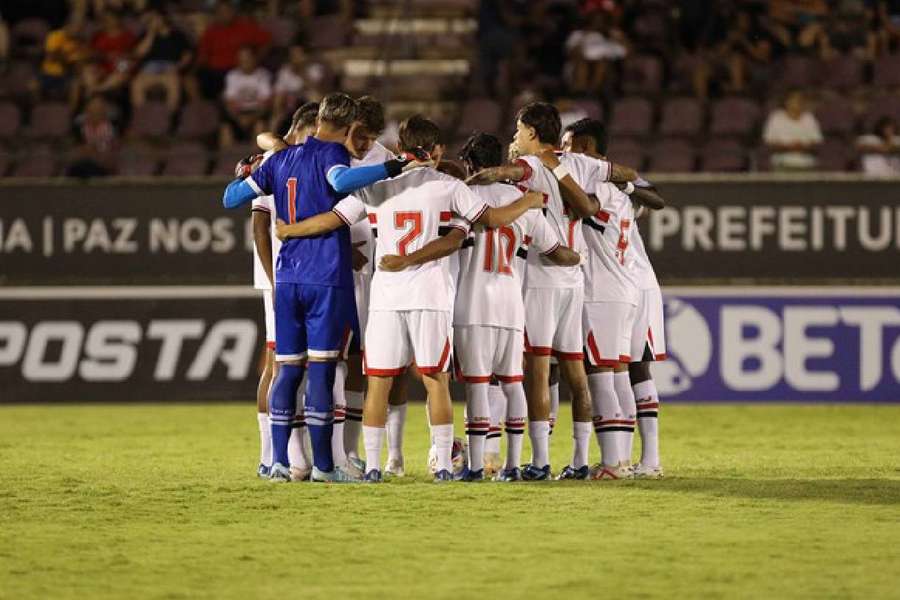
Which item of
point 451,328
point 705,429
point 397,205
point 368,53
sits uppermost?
point 368,53

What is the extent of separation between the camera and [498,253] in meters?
10.2

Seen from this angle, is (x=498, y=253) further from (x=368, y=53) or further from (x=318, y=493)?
(x=368, y=53)

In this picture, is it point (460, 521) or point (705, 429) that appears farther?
point (705, 429)

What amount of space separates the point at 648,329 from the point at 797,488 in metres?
1.39

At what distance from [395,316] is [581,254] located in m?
1.21

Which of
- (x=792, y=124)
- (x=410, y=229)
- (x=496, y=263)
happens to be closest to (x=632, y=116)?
(x=792, y=124)

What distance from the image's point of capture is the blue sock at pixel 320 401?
10.1 meters

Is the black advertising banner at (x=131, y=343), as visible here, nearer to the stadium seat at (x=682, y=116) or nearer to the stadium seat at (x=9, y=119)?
the stadium seat at (x=9, y=119)

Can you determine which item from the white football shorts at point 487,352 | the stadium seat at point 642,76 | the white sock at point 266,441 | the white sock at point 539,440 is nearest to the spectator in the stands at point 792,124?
the stadium seat at point 642,76

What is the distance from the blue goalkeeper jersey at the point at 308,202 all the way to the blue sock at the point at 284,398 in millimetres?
529

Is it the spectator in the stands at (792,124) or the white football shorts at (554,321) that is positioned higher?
the spectator in the stands at (792,124)

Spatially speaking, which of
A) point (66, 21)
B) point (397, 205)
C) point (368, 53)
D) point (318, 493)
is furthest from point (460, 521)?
point (66, 21)

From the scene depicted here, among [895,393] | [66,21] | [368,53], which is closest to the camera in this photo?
[895,393]

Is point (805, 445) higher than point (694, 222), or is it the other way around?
point (694, 222)
